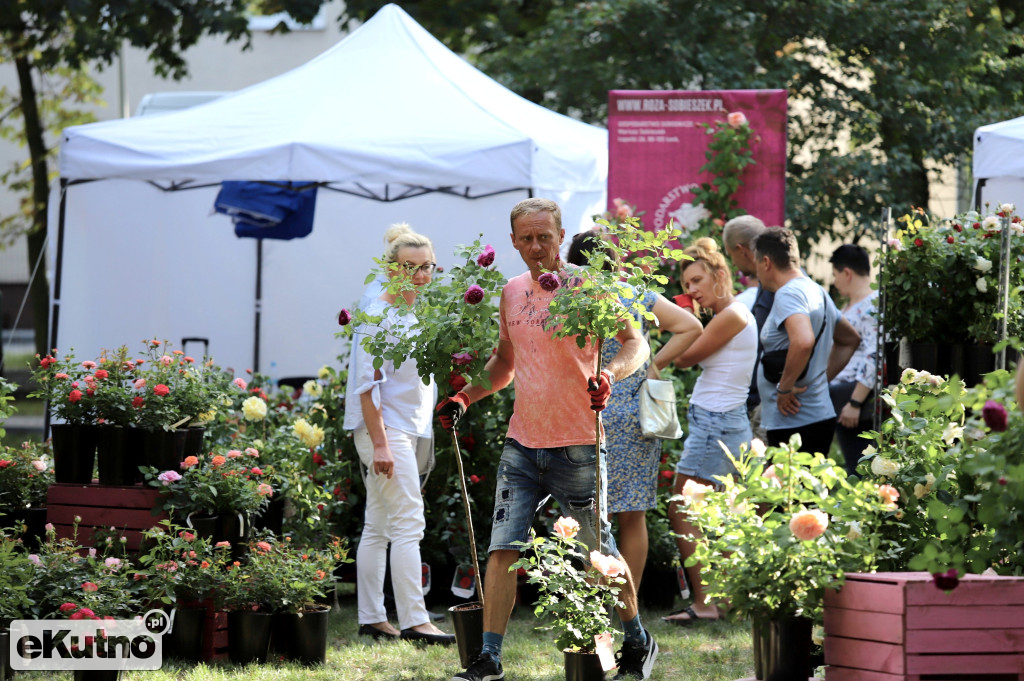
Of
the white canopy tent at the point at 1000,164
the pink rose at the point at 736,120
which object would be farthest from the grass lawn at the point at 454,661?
the pink rose at the point at 736,120

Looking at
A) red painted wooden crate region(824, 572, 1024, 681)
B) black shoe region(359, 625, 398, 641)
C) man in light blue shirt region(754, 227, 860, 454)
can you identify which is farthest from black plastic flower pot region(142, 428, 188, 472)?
red painted wooden crate region(824, 572, 1024, 681)

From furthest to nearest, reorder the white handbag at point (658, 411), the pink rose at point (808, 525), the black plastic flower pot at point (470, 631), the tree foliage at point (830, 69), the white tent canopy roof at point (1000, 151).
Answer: the tree foliage at point (830, 69) → the white tent canopy roof at point (1000, 151) → the white handbag at point (658, 411) → the black plastic flower pot at point (470, 631) → the pink rose at point (808, 525)

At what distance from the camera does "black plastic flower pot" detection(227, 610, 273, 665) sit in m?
4.43

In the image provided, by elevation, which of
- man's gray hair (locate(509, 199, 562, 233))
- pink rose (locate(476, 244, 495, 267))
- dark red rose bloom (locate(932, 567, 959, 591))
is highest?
man's gray hair (locate(509, 199, 562, 233))

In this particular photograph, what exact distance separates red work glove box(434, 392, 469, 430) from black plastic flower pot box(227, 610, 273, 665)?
1102 mm

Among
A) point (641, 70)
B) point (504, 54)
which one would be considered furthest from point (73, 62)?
point (641, 70)

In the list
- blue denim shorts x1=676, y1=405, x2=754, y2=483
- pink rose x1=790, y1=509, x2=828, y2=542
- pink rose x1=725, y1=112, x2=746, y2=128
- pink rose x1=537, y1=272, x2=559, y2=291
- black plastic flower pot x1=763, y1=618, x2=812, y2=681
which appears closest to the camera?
pink rose x1=790, y1=509, x2=828, y2=542

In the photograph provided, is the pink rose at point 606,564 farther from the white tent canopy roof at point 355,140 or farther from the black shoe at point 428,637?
the white tent canopy roof at point 355,140

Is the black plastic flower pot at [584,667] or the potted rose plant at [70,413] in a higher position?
the potted rose plant at [70,413]

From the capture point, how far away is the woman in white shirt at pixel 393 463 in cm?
479

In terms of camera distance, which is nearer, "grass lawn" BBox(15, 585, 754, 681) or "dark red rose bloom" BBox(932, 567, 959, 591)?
"dark red rose bloom" BBox(932, 567, 959, 591)

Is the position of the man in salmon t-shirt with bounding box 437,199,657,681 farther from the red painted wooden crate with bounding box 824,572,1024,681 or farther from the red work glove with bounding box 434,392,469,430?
the red painted wooden crate with bounding box 824,572,1024,681

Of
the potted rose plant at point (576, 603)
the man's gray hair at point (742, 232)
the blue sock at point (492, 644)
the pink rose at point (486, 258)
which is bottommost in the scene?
the blue sock at point (492, 644)

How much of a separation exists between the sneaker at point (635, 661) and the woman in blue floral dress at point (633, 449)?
1.83ft
